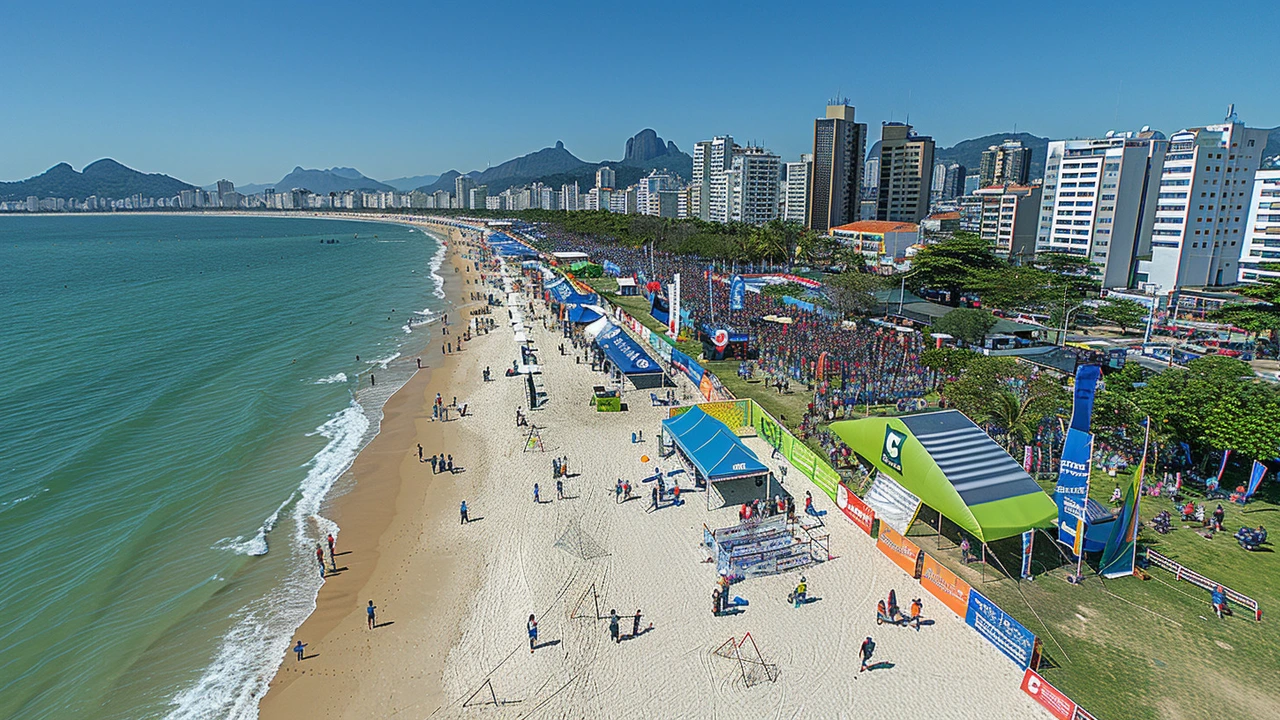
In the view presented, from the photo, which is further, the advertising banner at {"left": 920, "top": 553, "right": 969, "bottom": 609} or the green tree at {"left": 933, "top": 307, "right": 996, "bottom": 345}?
the green tree at {"left": 933, "top": 307, "right": 996, "bottom": 345}

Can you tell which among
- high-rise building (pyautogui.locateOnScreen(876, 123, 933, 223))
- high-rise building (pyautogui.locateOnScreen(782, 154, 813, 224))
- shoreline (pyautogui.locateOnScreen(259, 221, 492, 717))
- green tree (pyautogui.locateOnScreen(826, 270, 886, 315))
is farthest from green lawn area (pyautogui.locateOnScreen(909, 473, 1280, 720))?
high-rise building (pyautogui.locateOnScreen(782, 154, 813, 224))

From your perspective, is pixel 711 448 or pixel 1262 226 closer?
pixel 711 448

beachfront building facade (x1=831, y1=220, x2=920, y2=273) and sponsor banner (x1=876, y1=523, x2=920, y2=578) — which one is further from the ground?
beachfront building facade (x1=831, y1=220, x2=920, y2=273)

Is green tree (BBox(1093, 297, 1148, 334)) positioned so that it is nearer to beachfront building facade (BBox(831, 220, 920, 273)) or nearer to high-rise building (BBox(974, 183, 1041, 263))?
high-rise building (BBox(974, 183, 1041, 263))

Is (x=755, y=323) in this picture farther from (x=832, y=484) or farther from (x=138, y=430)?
(x=138, y=430)

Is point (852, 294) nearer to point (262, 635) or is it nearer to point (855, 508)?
point (855, 508)

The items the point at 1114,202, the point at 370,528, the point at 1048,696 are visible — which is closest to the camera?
the point at 1048,696

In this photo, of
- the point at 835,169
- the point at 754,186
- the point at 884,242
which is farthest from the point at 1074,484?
the point at 754,186
